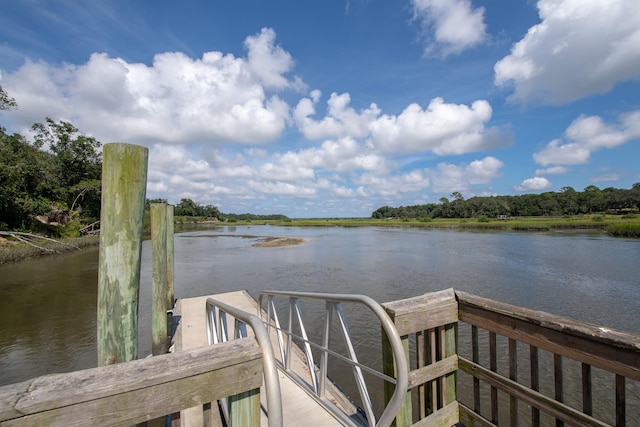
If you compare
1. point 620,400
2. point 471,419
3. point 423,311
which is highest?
point 423,311

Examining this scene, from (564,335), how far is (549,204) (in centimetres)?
10279

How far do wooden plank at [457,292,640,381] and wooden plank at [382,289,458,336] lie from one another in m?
0.14

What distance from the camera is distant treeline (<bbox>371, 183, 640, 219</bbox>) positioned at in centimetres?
7011

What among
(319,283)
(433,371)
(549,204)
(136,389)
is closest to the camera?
(136,389)

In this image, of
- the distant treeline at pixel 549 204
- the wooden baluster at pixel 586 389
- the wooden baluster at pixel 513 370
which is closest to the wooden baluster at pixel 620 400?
the wooden baluster at pixel 586 389

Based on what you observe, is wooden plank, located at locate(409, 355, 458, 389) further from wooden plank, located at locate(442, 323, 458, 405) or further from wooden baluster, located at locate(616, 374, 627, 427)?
wooden baluster, located at locate(616, 374, 627, 427)

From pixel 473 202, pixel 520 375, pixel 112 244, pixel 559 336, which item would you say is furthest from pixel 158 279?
pixel 473 202

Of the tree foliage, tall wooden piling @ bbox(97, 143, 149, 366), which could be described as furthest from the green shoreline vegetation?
tall wooden piling @ bbox(97, 143, 149, 366)

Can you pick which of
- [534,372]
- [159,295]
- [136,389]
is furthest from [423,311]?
[159,295]

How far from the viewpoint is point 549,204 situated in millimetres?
83625

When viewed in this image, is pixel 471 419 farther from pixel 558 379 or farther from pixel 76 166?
pixel 76 166

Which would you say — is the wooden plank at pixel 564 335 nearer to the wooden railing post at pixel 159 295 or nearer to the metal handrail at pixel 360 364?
the metal handrail at pixel 360 364

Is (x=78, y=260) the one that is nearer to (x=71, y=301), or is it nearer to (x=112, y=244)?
(x=71, y=301)

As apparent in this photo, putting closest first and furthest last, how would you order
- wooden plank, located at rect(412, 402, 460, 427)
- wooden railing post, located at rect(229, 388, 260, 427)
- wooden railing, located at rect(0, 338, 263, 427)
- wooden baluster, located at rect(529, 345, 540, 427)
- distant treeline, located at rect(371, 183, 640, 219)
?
wooden railing, located at rect(0, 338, 263, 427) < wooden railing post, located at rect(229, 388, 260, 427) < wooden baluster, located at rect(529, 345, 540, 427) < wooden plank, located at rect(412, 402, 460, 427) < distant treeline, located at rect(371, 183, 640, 219)
